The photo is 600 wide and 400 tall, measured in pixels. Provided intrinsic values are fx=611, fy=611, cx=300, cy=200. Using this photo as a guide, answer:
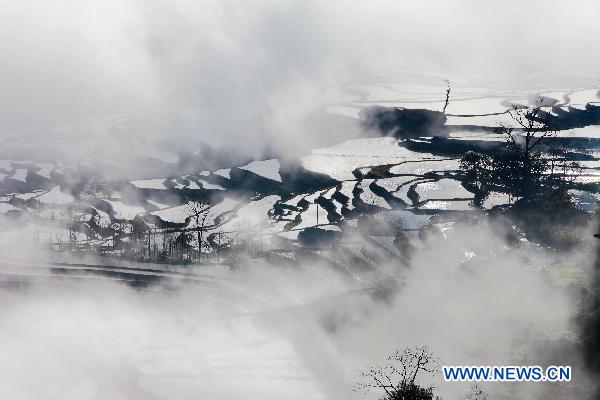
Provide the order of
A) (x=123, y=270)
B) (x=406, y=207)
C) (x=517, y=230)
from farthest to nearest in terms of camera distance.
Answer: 1. (x=406, y=207)
2. (x=123, y=270)
3. (x=517, y=230)

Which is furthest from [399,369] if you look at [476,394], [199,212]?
[199,212]

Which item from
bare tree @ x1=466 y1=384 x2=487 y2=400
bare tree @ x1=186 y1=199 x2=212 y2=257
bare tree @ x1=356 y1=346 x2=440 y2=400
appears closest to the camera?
bare tree @ x1=466 y1=384 x2=487 y2=400

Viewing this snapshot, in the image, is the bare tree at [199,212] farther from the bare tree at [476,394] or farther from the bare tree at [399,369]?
the bare tree at [476,394]

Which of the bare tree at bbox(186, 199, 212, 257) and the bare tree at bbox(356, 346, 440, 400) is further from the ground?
the bare tree at bbox(186, 199, 212, 257)

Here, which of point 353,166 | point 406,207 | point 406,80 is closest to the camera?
point 406,207

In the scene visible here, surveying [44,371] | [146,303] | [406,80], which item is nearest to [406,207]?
[146,303]

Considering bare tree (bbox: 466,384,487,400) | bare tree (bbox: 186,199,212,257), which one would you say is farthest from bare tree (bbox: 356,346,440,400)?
bare tree (bbox: 186,199,212,257)

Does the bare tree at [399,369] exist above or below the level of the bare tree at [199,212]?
below

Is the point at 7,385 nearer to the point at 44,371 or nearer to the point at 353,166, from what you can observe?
the point at 44,371

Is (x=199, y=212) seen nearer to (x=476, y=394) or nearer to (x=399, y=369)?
(x=399, y=369)

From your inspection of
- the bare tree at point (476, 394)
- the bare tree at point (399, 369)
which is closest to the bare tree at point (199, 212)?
the bare tree at point (399, 369)

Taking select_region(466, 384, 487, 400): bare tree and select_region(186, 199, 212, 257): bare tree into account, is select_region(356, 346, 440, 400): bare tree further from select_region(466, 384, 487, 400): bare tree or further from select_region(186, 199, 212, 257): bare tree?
select_region(186, 199, 212, 257): bare tree
